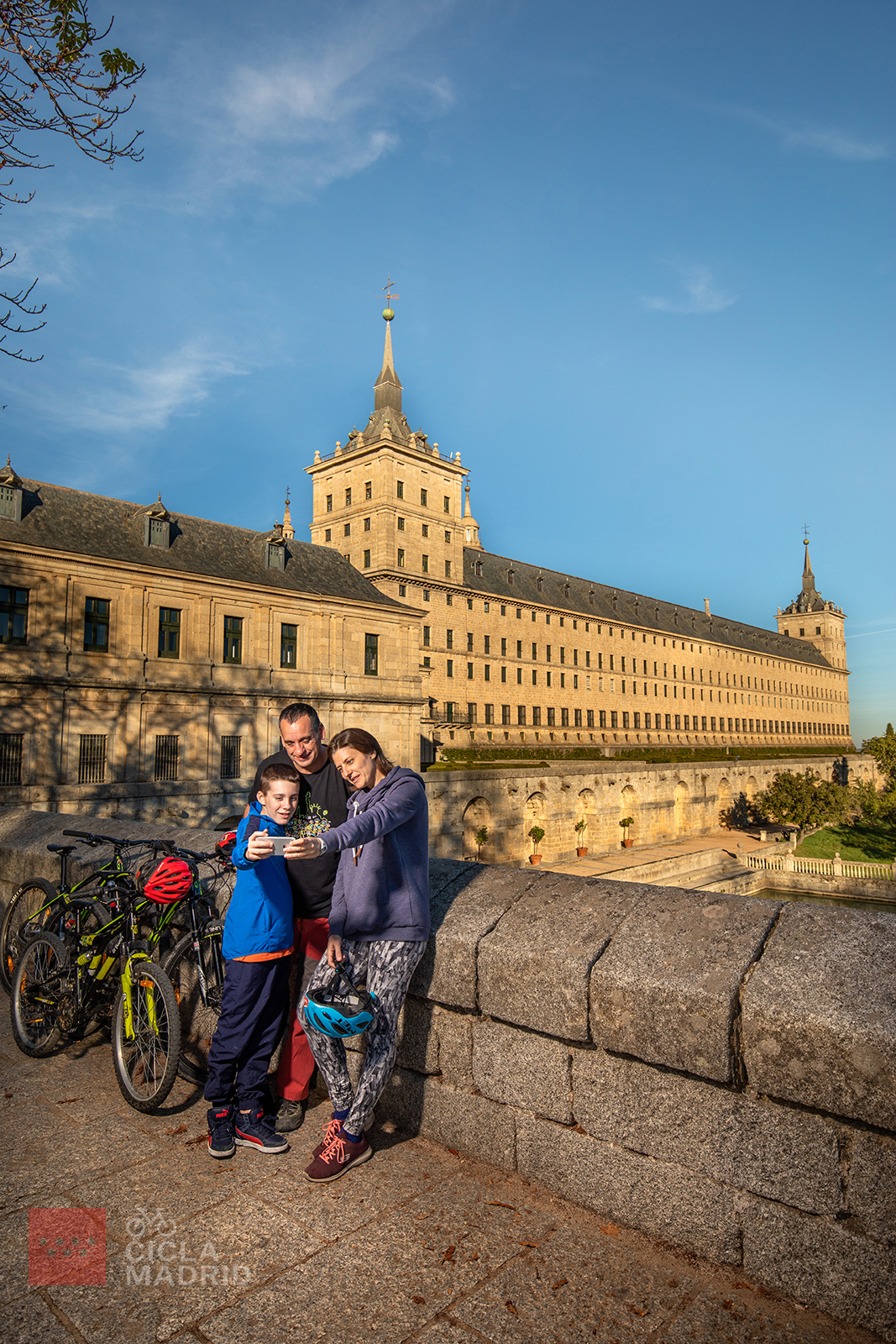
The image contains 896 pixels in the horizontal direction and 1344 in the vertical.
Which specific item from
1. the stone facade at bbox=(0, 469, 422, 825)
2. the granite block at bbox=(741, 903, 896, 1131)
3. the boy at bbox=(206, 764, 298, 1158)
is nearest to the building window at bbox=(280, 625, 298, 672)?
the stone facade at bbox=(0, 469, 422, 825)

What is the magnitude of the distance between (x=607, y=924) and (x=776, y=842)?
60.0m

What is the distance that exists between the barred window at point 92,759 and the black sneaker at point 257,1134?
2776cm

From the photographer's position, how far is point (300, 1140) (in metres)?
4.00

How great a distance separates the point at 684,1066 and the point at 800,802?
63.6m

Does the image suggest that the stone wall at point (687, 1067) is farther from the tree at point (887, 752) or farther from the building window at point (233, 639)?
the tree at point (887, 752)

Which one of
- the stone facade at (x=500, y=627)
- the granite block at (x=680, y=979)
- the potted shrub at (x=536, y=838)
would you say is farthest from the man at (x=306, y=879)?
the stone facade at (x=500, y=627)

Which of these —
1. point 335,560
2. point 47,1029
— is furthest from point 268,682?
point 47,1029

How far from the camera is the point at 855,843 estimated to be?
62.2 meters

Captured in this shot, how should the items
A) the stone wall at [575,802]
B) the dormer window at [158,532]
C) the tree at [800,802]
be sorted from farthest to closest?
the tree at [800,802] < the stone wall at [575,802] < the dormer window at [158,532]

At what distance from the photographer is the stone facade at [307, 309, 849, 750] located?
56.0m

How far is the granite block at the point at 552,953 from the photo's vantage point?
3393mm

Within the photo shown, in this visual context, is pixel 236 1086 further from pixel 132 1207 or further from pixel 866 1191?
pixel 866 1191

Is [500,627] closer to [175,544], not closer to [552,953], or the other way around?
[175,544]

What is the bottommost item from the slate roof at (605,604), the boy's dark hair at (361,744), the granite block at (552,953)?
the granite block at (552,953)
